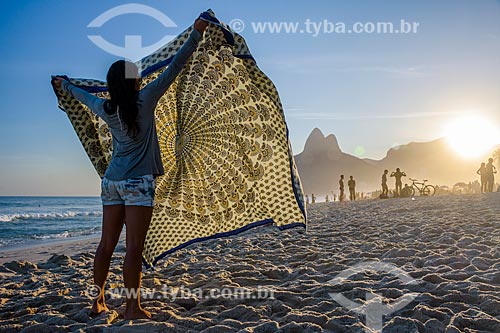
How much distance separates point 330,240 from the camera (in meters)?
6.43

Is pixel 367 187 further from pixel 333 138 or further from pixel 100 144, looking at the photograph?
pixel 100 144

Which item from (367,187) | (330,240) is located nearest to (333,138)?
(367,187)

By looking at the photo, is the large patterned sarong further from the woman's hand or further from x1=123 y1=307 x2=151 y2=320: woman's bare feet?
x1=123 y1=307 x2=151 y2=320: woman's bare feet

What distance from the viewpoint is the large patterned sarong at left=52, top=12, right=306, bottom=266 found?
11.9ft

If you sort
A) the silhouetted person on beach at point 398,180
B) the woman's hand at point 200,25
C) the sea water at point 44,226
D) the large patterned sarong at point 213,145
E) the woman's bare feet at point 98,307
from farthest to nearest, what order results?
the silhouetted person on beach at point 398,180, the sea water at point 44,226, the large patterned sarong at point 213,145, the woman's bare feet at point 98,307, the woman's hand at point 200,25

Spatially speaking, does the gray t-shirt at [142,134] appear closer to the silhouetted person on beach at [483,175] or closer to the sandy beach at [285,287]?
the sandy beach at [285,287]

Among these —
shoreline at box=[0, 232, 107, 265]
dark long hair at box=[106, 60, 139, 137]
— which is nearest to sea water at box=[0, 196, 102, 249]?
shoreline at box=[0, 232, 107, 265]

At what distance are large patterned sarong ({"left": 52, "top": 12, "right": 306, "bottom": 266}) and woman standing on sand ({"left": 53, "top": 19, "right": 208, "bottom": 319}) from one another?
75cm

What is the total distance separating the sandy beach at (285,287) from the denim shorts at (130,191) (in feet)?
2.67

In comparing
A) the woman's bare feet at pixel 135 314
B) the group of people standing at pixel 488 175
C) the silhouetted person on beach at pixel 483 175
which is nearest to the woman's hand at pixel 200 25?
the woman's bare feet at pixel 135 314

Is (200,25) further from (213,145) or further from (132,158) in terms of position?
(213,145)

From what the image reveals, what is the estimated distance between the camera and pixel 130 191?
279cm

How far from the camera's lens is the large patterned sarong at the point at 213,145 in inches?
142

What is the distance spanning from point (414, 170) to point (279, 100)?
16914 centimetres
